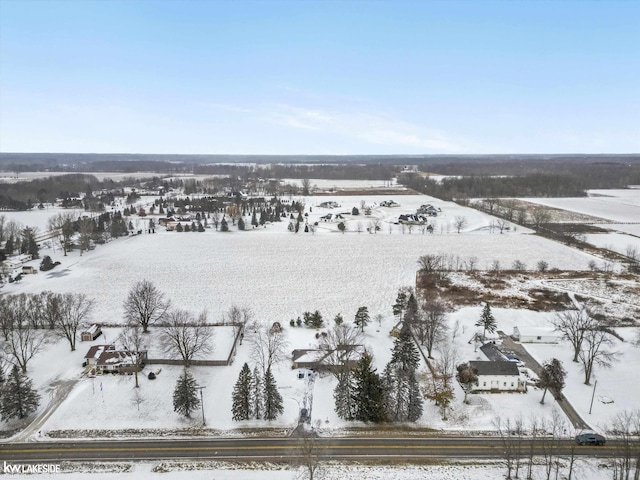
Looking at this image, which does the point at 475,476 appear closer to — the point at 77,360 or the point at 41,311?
the point at 77,360

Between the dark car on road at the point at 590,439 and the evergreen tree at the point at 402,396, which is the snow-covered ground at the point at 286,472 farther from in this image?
the evergreen tree at the point at 402,396

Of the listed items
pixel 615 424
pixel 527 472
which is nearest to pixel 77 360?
pixel 527 472

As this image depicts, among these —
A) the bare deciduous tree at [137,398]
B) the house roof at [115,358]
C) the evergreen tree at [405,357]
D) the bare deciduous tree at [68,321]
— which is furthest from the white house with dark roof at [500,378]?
the bare deciduous tree at [68,321]

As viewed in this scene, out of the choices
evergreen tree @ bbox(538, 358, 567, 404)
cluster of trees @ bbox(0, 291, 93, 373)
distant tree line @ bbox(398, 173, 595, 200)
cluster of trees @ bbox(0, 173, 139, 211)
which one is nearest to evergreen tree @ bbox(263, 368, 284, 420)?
evergreen tree @ bbox(538, 358, 567, 404)

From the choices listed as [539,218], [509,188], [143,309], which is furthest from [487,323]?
[509,188]

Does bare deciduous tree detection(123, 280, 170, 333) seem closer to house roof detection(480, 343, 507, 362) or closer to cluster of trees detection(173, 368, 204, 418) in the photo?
cluster of trees detection(173, 368, 204, 418)

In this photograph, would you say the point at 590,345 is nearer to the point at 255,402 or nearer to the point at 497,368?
the point at 497,368
